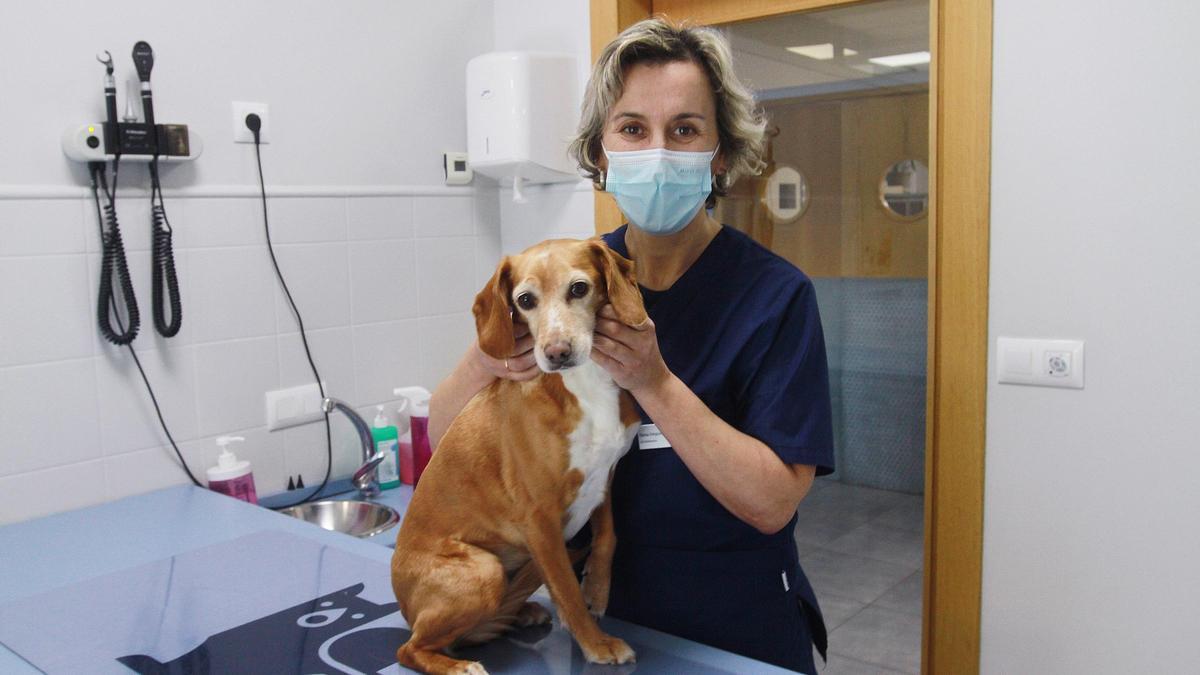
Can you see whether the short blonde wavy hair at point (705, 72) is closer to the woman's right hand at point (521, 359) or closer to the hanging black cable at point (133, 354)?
the woman's right hand at point (521, 359)

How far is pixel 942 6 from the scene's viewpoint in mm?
1867

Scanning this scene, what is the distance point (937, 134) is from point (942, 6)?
0.84 ft

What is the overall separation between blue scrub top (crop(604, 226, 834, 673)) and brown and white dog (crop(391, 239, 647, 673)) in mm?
77

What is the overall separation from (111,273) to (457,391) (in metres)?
1.07

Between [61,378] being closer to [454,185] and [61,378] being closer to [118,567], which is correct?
[118,567]

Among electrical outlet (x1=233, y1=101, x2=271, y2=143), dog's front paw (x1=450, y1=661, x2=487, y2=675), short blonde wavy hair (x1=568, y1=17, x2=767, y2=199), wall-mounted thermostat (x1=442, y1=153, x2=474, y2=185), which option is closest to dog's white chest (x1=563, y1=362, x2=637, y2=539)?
dog's front paw (x1=450, y1=661, x2=487, y2=675)

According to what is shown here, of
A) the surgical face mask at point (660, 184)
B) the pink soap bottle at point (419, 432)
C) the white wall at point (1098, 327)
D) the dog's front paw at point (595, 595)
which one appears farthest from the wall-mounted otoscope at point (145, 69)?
the white wall at point (1098, 327)

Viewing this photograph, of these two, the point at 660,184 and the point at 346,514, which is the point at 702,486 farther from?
the point at 346,514

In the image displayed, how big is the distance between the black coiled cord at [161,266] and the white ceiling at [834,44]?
1349 millimetres

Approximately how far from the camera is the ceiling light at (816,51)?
2.28 meters

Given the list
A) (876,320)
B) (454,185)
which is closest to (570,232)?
(454,185)

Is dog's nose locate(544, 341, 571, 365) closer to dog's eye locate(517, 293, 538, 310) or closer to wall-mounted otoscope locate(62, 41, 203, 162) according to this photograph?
dog's eye locate(517, 293, 538, 310)

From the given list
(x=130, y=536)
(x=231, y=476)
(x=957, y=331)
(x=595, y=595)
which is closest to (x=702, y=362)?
(x=595, y=595)

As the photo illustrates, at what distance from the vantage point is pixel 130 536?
1761mm
